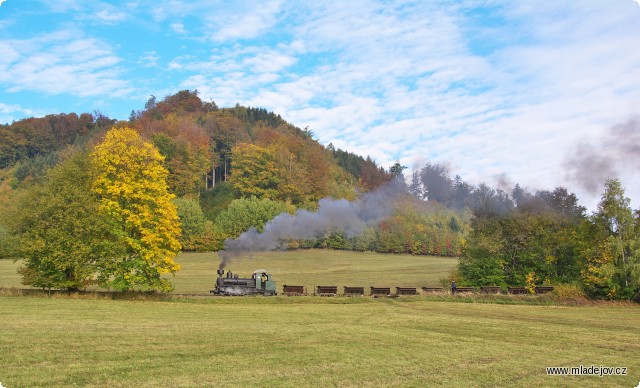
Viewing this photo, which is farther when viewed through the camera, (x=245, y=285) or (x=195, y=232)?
(x=195, y=232)

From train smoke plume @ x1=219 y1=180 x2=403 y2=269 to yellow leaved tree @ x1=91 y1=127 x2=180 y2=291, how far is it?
9831 millimetres

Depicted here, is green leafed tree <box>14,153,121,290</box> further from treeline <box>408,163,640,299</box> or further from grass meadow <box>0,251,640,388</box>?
treeline <box>408,163,640,299</box>

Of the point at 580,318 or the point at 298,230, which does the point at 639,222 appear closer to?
the point at 580,318

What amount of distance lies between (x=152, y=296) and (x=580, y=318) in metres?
33.3

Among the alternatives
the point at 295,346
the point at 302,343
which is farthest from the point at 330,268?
the point at 295,346

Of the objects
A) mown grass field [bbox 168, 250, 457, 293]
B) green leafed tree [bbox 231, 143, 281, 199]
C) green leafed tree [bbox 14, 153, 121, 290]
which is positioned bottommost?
mown grass field [bbox 168, 250, 457, 293]

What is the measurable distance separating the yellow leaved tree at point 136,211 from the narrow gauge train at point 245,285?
543 centimetres

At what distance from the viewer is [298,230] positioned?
57.8 meters

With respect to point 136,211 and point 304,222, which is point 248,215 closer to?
point 304,222

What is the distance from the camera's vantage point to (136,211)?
4381 centimetres

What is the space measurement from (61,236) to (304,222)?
25.9 m

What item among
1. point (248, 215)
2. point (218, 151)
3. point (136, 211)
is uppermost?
point (218, 151)

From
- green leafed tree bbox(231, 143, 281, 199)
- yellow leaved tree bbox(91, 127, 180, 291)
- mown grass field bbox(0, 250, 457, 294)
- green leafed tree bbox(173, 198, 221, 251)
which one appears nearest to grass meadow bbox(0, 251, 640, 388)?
yellow leaved tree bbox(91, 127, 180, 291)

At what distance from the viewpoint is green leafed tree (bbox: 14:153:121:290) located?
3869 cm
